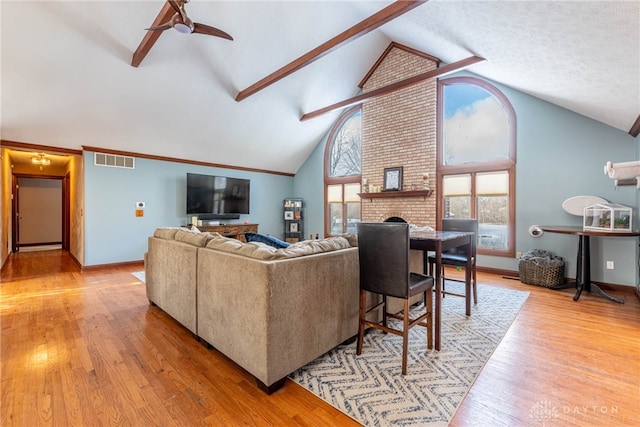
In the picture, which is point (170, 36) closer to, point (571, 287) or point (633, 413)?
point (633, 413)

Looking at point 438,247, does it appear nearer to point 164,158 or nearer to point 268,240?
point 268,240

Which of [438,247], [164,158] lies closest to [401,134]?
[438,247]

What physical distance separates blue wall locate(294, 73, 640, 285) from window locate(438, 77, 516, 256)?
0.51 feet

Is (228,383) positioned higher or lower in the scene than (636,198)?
lower

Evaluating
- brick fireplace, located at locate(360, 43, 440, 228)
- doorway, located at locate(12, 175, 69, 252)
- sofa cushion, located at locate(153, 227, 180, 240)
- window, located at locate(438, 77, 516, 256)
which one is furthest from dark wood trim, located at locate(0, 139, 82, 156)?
window, located at locate(438, 77, 516, 256)

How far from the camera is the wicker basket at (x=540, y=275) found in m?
3.88

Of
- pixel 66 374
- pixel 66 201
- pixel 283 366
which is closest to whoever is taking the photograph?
pixel 283 366

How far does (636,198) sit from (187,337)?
569cm

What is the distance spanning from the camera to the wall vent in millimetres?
5113

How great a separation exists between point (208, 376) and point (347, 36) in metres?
3.95

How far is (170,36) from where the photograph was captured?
363cm

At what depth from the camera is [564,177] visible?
419 centimetres

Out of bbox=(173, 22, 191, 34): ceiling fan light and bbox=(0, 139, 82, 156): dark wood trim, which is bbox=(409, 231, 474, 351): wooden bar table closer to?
bbox=(173, 22, 191, 34): ceiling fan light

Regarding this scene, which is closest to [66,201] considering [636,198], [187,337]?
[187,337]
